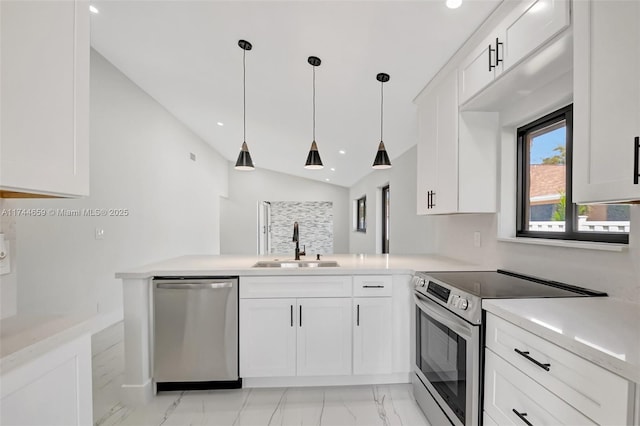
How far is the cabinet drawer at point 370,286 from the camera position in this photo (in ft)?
7.32

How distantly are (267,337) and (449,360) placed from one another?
1.24 m

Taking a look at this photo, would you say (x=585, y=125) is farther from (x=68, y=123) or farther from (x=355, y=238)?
(x=355, y=238)

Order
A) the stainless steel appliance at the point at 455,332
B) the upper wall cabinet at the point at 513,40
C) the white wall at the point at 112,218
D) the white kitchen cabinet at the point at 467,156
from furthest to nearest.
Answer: the white wall at the point at 112,218 → the white kitchen cabinet at the point at 467,156 → the stainless steel appliance at the point at 455,332 → the upper wall cabinet at the point at 513,40

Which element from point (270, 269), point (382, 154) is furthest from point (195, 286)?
point (382, 154)

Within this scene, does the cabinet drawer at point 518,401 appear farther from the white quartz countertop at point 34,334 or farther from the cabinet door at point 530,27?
the white quartz countertop at point 34,334

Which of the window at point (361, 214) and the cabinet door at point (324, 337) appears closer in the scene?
the cabinet door at point (324, 337)

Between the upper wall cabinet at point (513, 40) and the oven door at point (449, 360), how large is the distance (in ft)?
4.36

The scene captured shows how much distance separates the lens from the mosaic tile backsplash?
10.1m

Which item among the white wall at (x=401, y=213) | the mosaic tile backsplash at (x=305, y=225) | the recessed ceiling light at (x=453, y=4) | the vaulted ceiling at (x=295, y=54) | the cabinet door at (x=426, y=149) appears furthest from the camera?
the mosaic tile backsplash at (x=305, y=225)

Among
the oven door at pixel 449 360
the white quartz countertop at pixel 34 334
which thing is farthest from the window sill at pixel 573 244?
the white quartz countertop at pixel 34 334

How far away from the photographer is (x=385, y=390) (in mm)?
2266

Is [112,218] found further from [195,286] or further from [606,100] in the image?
[606,100]

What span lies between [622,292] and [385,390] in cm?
161

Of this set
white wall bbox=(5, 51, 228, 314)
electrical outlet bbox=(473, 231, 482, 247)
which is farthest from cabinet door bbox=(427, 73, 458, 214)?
white wall bbox=(5, 51, 228, 314)
